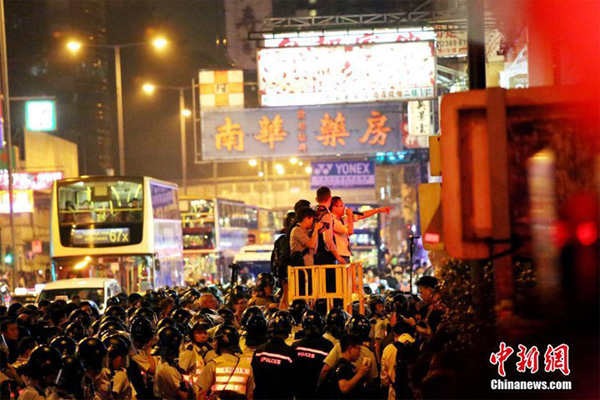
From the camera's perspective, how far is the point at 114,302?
13914mm

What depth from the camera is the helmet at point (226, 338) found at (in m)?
7.67

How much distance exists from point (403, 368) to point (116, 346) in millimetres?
2300

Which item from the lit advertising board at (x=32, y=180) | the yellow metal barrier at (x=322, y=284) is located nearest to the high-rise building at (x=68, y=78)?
the lit advertising board at (x=32, y=180)

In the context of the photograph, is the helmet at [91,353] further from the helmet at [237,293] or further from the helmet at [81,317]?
the helmet at [237,293]

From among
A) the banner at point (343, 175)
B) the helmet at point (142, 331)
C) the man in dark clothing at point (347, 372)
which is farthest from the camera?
the banner at point (343, 175)

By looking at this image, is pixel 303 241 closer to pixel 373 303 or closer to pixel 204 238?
pixel 373 303

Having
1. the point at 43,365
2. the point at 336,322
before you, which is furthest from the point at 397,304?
the point at 43,365

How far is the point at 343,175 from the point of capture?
40000 mm

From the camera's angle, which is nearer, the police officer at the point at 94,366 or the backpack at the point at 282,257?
the police officer at the point at 94,366

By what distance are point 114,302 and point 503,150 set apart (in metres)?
10.4

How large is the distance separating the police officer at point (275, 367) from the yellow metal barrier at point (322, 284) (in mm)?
3460

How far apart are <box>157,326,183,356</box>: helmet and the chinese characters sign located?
75.5 ft

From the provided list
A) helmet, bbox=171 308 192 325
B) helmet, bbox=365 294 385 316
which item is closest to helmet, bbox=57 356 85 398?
helmet, bbox=171 308 192 325
